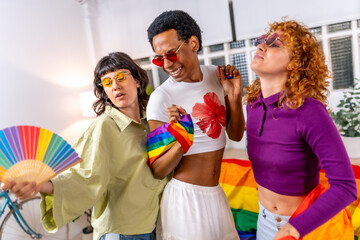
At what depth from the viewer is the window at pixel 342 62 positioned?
319 cm

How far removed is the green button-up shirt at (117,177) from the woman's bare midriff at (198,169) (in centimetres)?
14

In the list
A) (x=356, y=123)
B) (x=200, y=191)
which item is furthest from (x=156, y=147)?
(x=356, y=123)

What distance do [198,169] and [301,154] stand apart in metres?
0.46

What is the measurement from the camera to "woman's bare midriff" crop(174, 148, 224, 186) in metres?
1.28

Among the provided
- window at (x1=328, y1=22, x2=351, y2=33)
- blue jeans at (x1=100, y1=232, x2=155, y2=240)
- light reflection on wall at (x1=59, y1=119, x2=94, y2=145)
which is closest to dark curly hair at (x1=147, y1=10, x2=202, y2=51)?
blue jeans at (x1=100, y1=232, x2=155, y2=240)

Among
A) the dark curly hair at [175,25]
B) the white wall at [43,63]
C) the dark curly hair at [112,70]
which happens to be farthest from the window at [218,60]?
the dark curly hair at [175,25]

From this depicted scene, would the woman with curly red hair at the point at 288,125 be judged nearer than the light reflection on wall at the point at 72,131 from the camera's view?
Yes

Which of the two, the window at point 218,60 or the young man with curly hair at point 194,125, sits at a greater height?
the window at point 218,60

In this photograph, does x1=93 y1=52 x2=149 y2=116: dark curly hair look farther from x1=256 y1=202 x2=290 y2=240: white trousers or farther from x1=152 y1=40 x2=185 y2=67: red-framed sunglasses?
x1=256 y1=202 x2=290 y2=240: white trousers

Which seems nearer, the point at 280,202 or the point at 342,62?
the point at 280,202

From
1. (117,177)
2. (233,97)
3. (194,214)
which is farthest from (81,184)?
(233,97)

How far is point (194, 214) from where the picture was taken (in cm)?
122

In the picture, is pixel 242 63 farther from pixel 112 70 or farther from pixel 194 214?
pixel 194 214

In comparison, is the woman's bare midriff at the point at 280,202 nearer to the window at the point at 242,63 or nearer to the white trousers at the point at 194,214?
the white trousers at the point at 194,214
